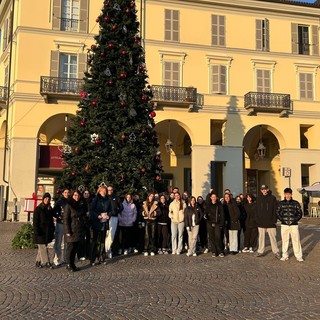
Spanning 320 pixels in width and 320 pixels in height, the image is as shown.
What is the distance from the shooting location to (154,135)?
41.7 feet

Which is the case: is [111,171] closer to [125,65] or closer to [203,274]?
[125,65]

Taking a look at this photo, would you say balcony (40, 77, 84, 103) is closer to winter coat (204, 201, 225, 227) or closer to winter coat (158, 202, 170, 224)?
winter coat (158, 202, 170, 224)

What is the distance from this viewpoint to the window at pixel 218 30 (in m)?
25.7

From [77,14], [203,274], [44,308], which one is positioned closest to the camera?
[44,308]

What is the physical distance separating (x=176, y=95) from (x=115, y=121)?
499 inches

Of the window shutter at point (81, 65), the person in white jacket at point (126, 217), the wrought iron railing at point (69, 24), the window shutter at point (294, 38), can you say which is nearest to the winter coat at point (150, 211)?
the person in white jacket at point (126, 217)

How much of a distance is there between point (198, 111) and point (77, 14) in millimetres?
9594

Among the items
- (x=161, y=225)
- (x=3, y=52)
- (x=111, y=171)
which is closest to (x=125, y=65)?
(x=111, y=171)

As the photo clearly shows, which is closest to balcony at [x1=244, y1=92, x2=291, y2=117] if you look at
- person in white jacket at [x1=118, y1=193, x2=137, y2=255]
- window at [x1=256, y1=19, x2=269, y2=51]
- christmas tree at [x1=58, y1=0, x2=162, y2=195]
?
window at [x1=256, y1=19, x2=269, y2=51]

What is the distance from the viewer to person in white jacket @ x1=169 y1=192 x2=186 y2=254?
1098cm

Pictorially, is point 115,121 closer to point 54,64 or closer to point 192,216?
point 192,216

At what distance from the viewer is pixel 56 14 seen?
23453 millimetres

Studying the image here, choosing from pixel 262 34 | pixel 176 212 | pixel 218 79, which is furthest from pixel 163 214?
pixel 262 34

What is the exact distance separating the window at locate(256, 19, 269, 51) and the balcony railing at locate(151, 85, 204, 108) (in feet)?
19.8
